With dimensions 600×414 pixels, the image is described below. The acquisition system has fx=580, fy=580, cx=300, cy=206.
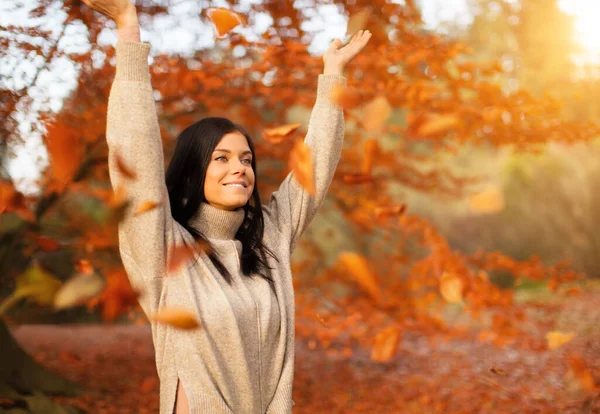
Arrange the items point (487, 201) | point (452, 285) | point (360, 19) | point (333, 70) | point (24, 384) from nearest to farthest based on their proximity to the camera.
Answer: point (333, 70), point (360, 19), point (24, 384), point (452, 285), point (487, 201)

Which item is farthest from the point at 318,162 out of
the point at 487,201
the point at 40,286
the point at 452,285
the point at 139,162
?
the point at 487,201

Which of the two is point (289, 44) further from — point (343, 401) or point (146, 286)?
point (343, 401)

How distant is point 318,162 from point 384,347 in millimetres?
5243

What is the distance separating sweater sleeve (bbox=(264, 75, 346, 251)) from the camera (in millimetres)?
1931

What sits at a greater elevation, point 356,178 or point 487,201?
point 356,178

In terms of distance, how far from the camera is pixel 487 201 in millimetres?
9375

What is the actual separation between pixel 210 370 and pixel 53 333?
7880 mm

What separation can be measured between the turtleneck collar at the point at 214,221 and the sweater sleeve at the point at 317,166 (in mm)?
208

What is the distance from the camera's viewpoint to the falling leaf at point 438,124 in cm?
458

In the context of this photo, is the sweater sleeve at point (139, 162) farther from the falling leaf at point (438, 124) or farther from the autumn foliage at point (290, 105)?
the falling leaf at point (438, 124)

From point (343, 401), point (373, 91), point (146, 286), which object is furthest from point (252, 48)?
point (343, 401)

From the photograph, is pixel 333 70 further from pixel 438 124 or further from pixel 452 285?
pixel 452 285

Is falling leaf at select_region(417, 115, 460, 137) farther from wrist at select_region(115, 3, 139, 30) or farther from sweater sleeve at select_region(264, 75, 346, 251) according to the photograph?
wrist at select_region(115, 3, 139, 30)

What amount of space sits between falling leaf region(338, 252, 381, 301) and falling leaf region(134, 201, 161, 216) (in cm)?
612
